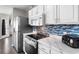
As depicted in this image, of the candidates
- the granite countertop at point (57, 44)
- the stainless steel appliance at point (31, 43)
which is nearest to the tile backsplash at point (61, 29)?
the granite countertop at point (57, 44)

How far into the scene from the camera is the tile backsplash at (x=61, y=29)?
1.45 meters

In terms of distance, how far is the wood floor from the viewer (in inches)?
59.8

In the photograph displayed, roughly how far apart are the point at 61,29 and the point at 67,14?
0.38m

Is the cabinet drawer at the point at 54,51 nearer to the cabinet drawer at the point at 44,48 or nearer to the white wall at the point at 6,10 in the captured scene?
the cabinet drawer at the point at 44,48

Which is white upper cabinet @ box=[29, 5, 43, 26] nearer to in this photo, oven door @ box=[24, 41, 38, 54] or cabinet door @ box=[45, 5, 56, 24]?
cabinet door @ box=[45, 5, 56, 24]

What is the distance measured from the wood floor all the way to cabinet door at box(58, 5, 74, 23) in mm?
938

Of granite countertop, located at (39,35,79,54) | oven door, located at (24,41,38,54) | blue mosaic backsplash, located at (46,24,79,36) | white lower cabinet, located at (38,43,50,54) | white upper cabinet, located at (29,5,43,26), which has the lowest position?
oven door, located at (24,41,38,54)

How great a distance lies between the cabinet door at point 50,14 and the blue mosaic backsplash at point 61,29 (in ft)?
0.44

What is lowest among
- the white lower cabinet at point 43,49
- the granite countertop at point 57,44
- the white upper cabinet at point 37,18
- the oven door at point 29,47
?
the oven door at point 29,47

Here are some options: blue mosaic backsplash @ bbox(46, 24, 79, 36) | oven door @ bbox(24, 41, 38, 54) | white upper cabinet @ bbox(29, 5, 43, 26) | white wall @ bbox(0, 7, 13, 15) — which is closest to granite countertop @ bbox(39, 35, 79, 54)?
blue mosaic backsplash @ bbox(46, 24, 79, 36)

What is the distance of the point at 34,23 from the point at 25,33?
28 centimetres
